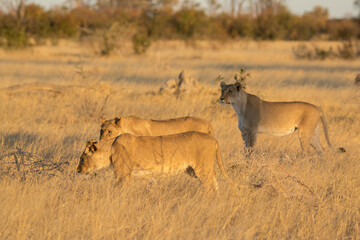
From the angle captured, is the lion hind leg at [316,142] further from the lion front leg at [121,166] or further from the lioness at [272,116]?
the lion front leg at [121,166]

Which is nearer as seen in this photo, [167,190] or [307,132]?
[167,190]

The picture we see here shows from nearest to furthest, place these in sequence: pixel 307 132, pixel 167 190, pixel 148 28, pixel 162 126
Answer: pixel 167 190
pixel 162 126
pixel 307 132
pixel 148 28

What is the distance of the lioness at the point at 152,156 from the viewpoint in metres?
4.81

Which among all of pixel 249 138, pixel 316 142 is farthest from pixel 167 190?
pixel 316 142

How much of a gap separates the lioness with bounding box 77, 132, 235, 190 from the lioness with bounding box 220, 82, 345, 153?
8.03 feet

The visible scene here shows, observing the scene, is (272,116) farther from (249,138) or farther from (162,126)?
(162,126)

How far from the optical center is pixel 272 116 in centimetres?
731

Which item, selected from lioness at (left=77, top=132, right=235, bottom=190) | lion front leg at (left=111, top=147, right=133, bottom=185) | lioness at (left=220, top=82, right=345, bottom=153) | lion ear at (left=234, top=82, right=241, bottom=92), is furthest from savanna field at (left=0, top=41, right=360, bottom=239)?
lion ear at (left=234, top=82, right=241, bottom=92)

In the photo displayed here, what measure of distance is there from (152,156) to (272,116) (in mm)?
3025

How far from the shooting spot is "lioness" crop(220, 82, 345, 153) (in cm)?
726

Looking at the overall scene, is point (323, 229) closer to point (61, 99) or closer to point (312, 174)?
point (312, 174)

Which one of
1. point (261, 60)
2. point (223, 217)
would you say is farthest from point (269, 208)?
point (261, 60)

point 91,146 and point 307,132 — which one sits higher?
point 91,146

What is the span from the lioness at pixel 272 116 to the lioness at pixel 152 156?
2448 millimetres
